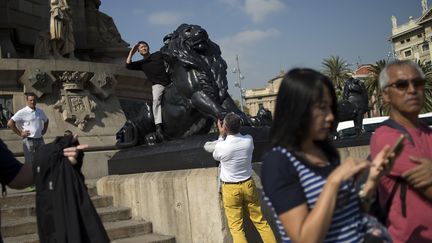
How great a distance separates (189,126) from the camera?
26.8ft

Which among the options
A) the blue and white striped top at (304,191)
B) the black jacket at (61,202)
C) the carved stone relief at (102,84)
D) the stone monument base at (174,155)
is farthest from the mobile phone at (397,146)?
the carved stone relief at (102,84)

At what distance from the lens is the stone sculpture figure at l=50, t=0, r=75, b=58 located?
13.4 m

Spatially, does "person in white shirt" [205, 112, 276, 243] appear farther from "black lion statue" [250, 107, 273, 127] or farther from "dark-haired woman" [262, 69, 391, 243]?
"dark-haired woman" [262, 69, 391, 243]

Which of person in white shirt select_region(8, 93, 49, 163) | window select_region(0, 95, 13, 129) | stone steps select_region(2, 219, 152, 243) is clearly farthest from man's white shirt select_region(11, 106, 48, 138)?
window select_region(0, 95, 13, 129)

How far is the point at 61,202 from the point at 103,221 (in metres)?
4.29

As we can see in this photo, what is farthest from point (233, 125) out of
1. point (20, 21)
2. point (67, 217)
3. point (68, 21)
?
point (20, 21)

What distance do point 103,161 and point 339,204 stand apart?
1030 centimetres

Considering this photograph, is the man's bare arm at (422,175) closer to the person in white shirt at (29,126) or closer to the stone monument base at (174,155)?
the stone monument base at (174,155)

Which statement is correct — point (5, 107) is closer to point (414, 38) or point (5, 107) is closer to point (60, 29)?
point (60, 29)

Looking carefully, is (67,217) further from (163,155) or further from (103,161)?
(103,161)

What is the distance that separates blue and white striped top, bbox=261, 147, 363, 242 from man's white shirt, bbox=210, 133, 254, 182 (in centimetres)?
360

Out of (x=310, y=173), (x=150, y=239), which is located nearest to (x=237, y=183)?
(x=150, y=239)

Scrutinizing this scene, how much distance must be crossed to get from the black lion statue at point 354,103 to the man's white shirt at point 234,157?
5.87 m

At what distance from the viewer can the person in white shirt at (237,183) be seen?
5.80 m
